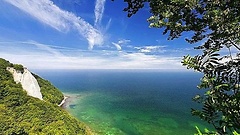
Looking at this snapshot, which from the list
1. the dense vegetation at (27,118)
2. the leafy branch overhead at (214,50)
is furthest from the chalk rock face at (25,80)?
the leafy branch overhead at (214,50)

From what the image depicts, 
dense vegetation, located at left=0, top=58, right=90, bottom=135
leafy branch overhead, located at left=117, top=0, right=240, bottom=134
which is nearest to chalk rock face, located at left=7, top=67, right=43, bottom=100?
dense vegetation, located at left=0, top=58, right=90, bottom=135

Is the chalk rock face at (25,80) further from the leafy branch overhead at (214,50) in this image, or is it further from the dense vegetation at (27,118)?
the leafy branch overhead at (214,50)

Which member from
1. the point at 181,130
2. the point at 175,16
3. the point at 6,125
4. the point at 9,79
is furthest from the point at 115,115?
the point at 175,16

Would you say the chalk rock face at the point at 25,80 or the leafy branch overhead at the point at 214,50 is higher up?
the leafy branch overhead at the point at 214,50

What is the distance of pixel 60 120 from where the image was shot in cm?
2694

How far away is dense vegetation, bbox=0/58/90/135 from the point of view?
22.6 m

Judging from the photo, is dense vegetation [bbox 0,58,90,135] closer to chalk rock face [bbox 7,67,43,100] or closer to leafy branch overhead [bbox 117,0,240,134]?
chalk rock face [bbox 7,67,43,100]

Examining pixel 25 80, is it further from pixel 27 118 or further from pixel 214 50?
pixel 214 50

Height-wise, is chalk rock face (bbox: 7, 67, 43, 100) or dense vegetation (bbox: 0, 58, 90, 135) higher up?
chalk rock face (bbox: 7, 67, 43, 100)

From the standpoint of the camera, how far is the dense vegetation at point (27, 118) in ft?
74.3

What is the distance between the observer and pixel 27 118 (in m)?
26.1

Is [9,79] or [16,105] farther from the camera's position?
[9,79]

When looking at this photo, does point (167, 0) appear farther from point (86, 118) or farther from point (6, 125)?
point (86, 118)

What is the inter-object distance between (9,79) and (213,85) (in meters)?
40.5
